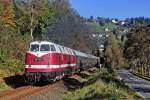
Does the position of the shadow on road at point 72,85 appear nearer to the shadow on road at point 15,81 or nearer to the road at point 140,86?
the shadow on road at point 15,81

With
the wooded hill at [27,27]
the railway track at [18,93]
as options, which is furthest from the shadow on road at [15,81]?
the railway track at [18,93]

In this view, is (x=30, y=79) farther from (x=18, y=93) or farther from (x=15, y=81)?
(x=18, y=93)

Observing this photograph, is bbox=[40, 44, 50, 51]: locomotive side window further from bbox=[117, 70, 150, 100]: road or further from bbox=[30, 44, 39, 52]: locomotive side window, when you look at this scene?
bbox=[117, 70, 150, 100]: road

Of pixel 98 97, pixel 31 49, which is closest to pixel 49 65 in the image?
pixel 31 49

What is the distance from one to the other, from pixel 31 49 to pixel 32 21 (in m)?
35.7

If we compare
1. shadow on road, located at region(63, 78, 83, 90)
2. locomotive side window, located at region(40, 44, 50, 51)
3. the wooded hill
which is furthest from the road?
the wooded hill

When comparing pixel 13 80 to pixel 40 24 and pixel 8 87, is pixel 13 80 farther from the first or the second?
pixel 40 24

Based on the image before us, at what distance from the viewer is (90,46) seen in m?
170

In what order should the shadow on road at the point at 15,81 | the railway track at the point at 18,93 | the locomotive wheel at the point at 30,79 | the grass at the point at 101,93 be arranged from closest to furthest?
the grass at the point at 101,93 < the railway track at the point at 18,93 < the locomotive wheel at the point at 30,79 < the shadow on road at the point at 15,81

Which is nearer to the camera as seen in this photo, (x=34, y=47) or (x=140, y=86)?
(x=34, y=47)

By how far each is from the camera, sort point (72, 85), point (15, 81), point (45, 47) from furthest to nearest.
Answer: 1. point (72, 85)
2. point (15, 81)
3. point (45, 47)

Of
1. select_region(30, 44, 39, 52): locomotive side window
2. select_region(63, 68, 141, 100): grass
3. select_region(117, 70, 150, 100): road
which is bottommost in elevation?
select_region(117, 70, 150, 100): road

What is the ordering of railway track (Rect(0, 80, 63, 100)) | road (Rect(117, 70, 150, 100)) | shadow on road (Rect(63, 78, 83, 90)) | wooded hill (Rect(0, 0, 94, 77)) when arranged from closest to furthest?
railway track (Rect(0, 80, 63, 100)) < shadow on road (Rect(63, 78, 83, 90)) < road (Rect(117, 70, 150, 100)) < wooded hill (Rect(0, 0, 94, 77))

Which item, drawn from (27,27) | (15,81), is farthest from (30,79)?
(27,27)
